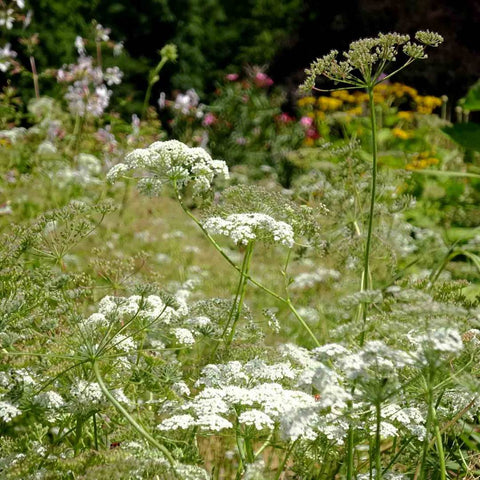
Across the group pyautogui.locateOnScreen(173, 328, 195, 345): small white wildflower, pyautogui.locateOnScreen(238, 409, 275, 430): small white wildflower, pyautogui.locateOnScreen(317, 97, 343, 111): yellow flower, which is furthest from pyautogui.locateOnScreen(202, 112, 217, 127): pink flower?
pyautogui.locateOnScreen(238, 409, 275, 430): small white wildflower

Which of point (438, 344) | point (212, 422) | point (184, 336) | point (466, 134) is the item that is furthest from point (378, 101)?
point (438, 344)

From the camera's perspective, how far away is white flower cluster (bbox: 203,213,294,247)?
2.16 meters

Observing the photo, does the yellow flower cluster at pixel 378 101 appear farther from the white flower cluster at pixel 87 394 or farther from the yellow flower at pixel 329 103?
the white flower cluster at pixel 87 394

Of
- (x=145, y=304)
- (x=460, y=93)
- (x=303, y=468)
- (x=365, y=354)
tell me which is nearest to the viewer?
(x=365, y=354)

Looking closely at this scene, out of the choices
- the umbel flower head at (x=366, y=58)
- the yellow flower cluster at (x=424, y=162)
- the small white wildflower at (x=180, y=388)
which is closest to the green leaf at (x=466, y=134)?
the yellow flower cluster at (x=424, y=162)

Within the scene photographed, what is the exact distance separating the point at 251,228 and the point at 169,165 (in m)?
0.34

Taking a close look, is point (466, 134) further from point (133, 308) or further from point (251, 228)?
point (133, 308)

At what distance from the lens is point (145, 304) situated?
2277mm

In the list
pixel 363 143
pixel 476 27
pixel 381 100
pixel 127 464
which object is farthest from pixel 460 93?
pixel 127 464

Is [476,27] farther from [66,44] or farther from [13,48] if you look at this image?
[13,48]

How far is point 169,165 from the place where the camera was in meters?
2.35

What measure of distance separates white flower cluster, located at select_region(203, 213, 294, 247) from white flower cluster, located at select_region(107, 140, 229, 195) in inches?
7.3

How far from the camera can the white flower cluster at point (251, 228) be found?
216 centimetres

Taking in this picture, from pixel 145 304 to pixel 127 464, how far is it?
26.7 inches
